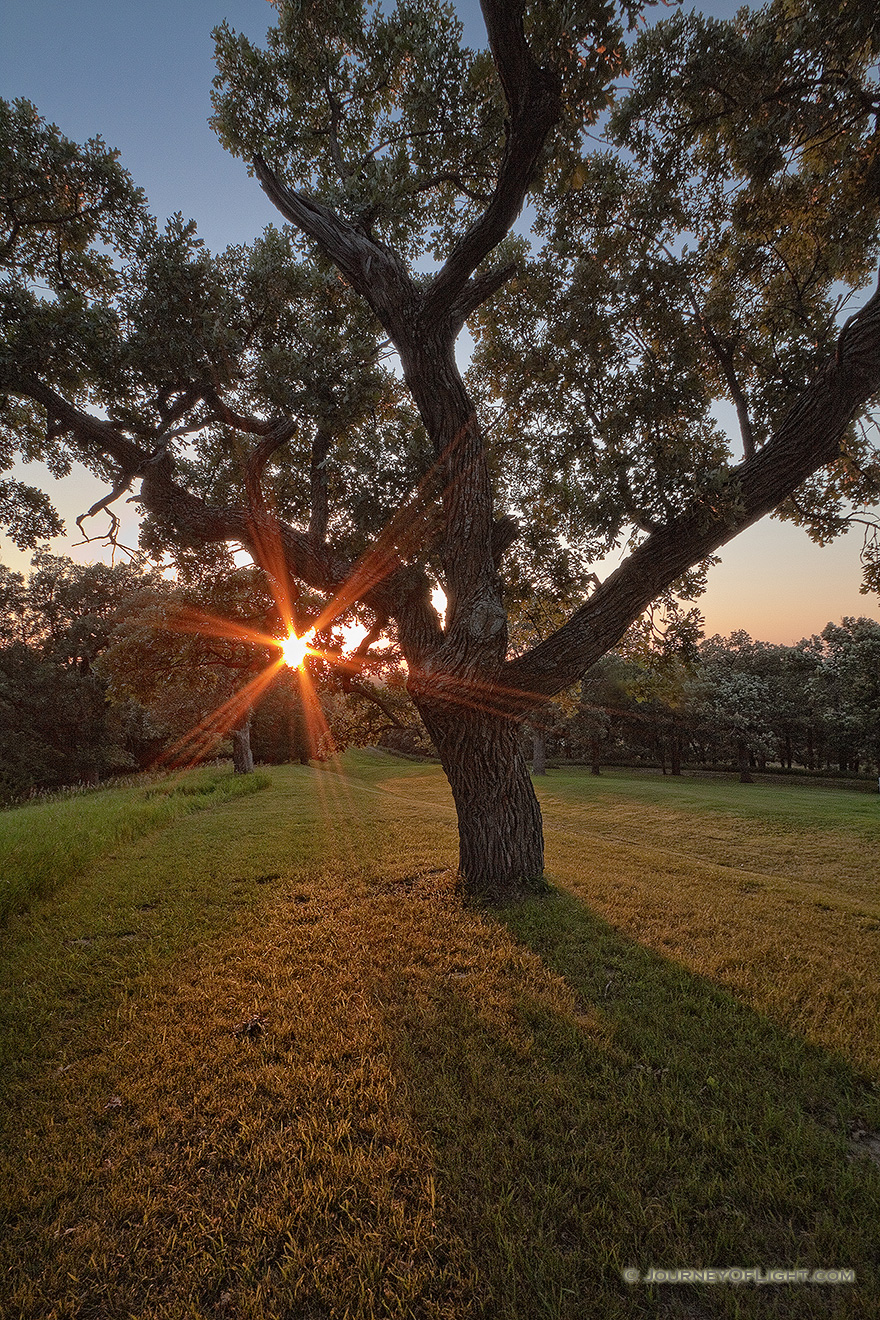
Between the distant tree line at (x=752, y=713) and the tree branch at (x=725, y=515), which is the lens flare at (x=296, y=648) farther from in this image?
the distant tree line at (x=752, y=713)

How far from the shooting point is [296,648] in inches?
323

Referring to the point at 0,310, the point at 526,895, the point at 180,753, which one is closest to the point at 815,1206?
the point at 526,895

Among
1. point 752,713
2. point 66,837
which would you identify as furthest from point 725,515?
point 752,713

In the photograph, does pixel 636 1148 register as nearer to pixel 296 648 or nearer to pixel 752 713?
pixel 296 648

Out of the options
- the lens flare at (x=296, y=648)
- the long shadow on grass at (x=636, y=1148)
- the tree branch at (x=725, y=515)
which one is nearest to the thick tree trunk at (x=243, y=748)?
the lens flare at (x=296, y=648)

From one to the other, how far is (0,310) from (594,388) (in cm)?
836

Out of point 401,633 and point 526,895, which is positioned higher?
point 401,633

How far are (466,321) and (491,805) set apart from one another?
23.5 feet

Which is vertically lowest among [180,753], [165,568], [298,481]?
[180,753]

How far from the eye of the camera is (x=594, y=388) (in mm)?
7172

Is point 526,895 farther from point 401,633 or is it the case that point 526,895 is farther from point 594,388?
point 594,388

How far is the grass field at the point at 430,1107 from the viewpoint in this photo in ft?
7.30

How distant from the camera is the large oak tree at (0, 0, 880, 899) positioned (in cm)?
529

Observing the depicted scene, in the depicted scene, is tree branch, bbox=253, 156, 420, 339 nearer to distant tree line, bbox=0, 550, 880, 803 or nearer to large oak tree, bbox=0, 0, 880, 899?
large oak tree, bbox=0, 0, 880, 899
